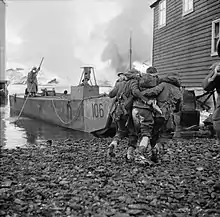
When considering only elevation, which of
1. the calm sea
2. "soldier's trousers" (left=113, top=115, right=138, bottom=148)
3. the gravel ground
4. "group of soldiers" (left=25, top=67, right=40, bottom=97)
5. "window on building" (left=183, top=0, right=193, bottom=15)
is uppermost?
"window on building" (left=183, top=0, right=193, bottom=15)

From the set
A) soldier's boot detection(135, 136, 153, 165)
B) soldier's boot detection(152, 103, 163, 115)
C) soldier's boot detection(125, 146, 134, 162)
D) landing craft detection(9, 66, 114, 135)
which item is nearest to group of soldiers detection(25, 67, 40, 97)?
landing craft detection(9, 66, 114, 135)

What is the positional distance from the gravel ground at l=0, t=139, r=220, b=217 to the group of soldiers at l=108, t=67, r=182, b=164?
44 cm

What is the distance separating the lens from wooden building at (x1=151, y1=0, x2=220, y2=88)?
17859 millimetres

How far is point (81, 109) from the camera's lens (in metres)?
14.7

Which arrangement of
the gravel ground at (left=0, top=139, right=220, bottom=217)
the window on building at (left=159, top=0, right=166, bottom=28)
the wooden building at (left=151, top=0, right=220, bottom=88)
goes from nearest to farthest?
the gravel ground at (left=0, top=139, right=220, bottom=217) → the wooden building at (left=151, top=0, right=220, bottom=88) → the window on building at (left=159, top=0, right=166, bottom=28)

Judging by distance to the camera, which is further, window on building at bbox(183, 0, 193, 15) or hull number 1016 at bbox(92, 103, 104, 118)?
window on building at bbox(183, 0, 193, 15)

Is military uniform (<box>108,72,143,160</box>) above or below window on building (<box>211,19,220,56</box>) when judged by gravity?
below

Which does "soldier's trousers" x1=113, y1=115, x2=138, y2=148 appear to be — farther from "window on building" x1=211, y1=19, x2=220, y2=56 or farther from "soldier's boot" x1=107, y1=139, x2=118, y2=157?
"window on building" x1=211, y1=19, x2=220, y2=56

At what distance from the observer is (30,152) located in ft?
30.3

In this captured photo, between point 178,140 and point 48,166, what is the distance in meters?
5.09

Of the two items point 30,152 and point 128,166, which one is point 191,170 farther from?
point 30,152

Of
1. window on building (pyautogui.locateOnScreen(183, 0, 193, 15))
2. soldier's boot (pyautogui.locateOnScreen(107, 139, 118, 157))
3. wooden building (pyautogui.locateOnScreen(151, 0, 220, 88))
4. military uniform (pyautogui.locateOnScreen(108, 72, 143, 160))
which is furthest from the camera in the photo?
window on building (pyautogui.locateOnScreen(183, 0, 193, 15))

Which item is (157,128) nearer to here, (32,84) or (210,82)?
(210,82)

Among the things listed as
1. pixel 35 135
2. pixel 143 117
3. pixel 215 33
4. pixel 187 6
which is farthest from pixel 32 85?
pixel 143 117
